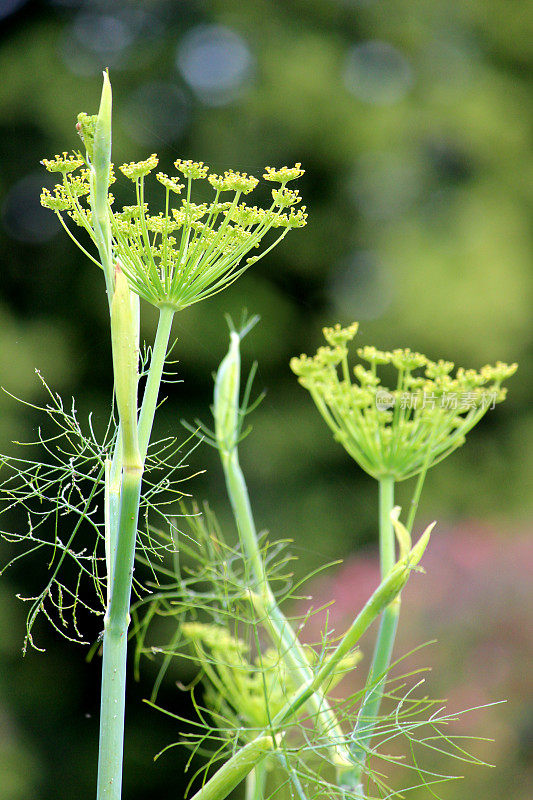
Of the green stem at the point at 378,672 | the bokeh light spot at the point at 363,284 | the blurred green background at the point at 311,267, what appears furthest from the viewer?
the bokeh light spot at the point at 363,284

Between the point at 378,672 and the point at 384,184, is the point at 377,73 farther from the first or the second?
the point at 378,672

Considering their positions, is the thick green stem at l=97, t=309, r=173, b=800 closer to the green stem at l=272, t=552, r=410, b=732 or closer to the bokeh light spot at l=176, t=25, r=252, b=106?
the green stem at l=272, t=552, r=410, b=732

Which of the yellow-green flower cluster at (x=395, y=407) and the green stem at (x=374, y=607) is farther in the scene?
the yellow-green flower cluster at (x=395, y=407)

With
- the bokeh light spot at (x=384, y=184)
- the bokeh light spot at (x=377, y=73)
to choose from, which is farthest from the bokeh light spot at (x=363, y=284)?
the bokeh light spot at (x=377, y=73)

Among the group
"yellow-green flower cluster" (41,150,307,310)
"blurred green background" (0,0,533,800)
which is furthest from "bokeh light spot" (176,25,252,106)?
"yellow-green flower cluster" (41,150,307,310)

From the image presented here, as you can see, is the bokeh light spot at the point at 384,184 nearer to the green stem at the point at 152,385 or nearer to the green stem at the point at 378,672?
the green stem at the point at 378,672

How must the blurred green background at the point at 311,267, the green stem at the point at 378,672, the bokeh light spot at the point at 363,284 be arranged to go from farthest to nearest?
the bokeh light spot at the point at 363,284 → the blurred green background at the point at 311,267 → the green stem at the point at 378,672
